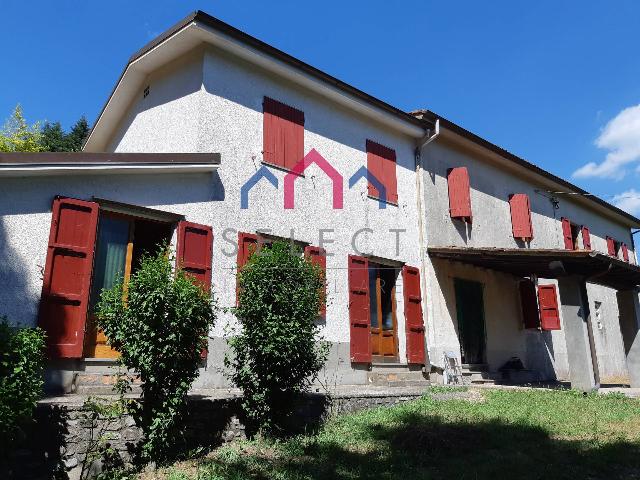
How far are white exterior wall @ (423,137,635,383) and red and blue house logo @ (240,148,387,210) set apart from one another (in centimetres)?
161

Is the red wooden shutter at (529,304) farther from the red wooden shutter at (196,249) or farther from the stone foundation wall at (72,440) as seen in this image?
the stone foundation wall at (72,440)

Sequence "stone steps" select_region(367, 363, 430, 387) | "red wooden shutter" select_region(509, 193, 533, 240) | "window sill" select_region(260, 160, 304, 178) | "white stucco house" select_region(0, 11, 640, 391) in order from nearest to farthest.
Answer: "white stucco house" select_region(0, 11, 640, 391), "window sill" select_region(260, 160, 304, 178), "stone steps" select_region(367, 363, 430, 387), "red wooden shutter" select_region(509, 193, 533, 240)

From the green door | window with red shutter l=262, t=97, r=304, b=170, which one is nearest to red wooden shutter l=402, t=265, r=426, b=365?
the green door

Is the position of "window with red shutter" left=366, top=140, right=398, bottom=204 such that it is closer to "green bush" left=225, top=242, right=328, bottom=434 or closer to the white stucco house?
the white stucco house

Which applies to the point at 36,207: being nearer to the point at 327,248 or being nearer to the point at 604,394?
the point at 327,248

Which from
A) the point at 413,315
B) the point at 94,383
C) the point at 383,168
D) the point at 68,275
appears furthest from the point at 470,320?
the point at 68,275

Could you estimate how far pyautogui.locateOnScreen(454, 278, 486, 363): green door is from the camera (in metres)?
12.0

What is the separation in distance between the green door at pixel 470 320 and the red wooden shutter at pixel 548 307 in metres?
2.00

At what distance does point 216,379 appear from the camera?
7750 mm

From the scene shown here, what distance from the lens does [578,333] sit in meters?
9.77

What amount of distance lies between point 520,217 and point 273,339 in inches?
419

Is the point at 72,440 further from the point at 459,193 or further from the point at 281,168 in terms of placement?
the point at 459,193

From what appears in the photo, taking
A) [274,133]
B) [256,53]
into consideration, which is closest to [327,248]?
[274,133]

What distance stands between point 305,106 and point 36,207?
5460 mm
